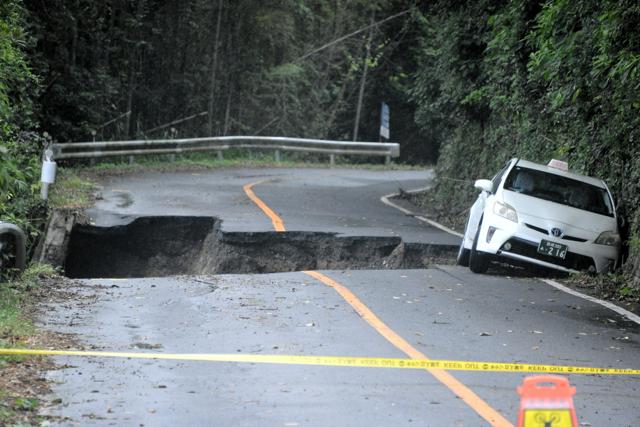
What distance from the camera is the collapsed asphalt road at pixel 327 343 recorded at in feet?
21.5

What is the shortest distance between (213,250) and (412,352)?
8419 mm

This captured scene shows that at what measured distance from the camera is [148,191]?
848 inches

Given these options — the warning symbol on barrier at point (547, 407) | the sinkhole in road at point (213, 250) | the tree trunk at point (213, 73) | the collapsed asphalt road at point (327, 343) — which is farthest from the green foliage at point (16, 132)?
the tree trunk at point (213, 73)

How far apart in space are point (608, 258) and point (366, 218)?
20.4ft

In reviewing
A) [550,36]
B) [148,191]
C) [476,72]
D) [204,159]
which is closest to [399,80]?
[204,159]

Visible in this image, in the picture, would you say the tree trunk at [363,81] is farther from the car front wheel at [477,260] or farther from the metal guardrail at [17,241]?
the metal guardrail at [17,241]

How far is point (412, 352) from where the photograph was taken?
8266mm

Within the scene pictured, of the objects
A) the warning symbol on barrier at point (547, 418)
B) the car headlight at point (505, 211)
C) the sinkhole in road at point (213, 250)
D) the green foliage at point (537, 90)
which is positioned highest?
the green foliage at point (537, 90)

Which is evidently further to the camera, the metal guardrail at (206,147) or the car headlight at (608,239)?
the metal guardrail at (206,147)

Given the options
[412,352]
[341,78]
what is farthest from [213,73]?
[412,352]

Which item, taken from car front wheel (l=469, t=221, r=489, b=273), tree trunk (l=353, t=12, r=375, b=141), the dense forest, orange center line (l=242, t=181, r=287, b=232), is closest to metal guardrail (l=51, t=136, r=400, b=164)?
the dense forest

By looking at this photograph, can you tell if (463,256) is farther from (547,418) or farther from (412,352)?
(547,418)

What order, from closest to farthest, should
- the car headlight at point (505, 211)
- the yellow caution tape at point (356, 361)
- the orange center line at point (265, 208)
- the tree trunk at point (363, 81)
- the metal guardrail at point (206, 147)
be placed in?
the yellow caution tape at point (356, 361) → the car headlight at point (505, 211) → the orange center line at point (265, 208) → the metal guardrail at point (206, 147) → the tree trunk at point (363, 81)

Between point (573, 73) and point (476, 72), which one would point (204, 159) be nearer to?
point (476, 72)
